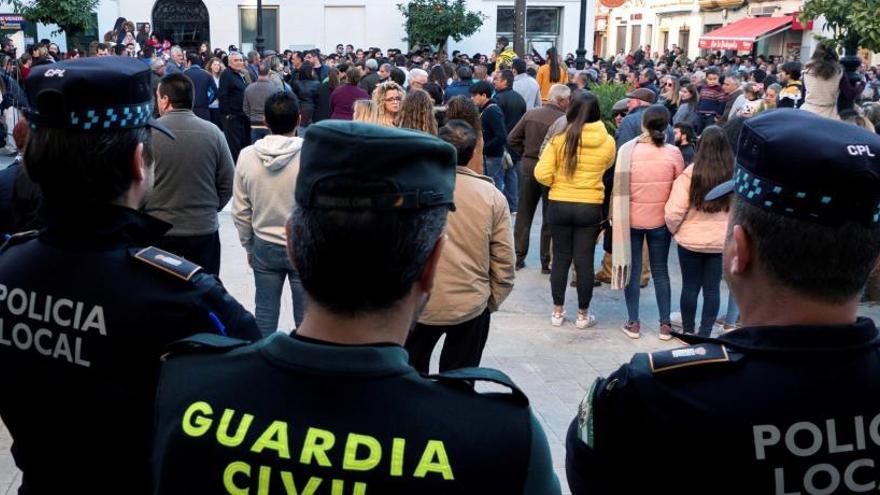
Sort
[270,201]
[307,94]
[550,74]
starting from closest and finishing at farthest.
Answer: [270,201]
[550,74]
[307,94]

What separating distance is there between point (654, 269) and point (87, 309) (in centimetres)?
565

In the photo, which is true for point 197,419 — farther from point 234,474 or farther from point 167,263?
point 167,263

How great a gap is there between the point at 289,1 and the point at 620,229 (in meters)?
30.7

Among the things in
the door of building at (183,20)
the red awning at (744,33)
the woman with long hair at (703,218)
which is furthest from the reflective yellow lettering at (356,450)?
the red awning at (744,33)

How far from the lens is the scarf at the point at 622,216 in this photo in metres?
6.85

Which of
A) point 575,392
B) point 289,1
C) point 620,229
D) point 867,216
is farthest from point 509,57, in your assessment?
point 289,1

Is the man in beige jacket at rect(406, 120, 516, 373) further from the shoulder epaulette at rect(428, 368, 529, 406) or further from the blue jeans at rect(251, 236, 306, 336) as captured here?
the shoulder epaulette at rect(428, 368, 529, 406)

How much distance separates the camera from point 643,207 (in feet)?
22.6

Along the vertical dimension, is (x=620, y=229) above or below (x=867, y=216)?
below

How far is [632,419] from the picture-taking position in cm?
176

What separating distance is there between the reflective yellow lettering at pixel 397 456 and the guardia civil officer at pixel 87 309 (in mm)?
810

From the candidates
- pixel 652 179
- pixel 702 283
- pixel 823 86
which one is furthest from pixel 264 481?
pixel 823 86

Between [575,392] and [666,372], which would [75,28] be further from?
[666,372]

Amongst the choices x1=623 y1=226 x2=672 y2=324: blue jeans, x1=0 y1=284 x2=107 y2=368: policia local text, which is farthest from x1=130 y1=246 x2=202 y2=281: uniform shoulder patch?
x1=623 y1=226 x2=672 y2=324: blue jeans
